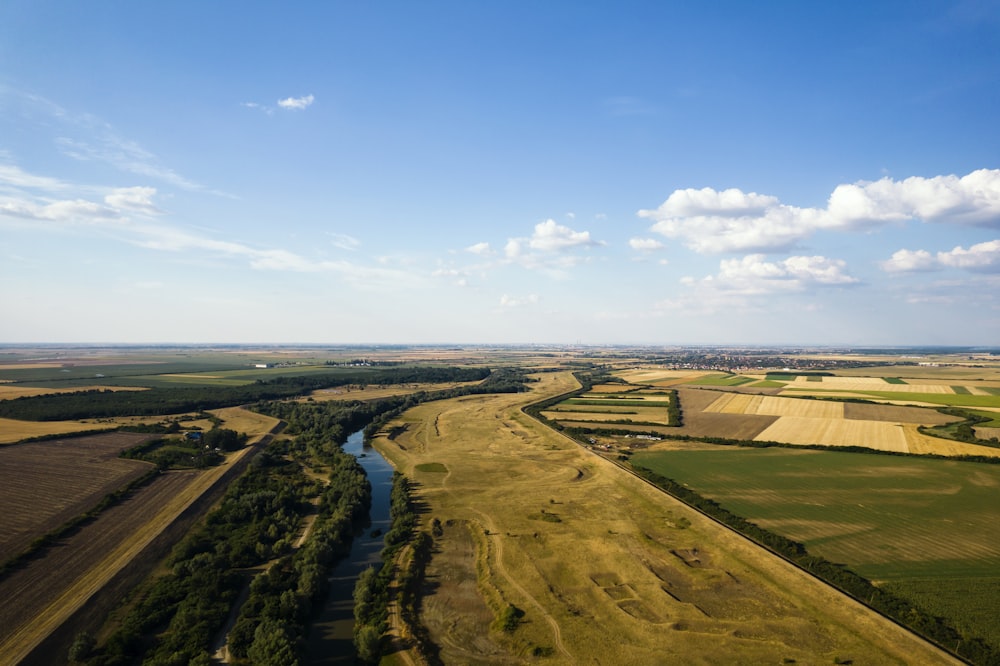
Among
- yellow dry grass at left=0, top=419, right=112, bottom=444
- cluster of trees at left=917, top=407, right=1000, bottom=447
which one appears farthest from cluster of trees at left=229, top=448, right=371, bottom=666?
cluster of trees at left=917, top=407, right=1000, bottom=447

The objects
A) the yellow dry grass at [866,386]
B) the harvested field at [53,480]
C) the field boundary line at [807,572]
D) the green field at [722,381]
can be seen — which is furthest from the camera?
the green field at [722,381]

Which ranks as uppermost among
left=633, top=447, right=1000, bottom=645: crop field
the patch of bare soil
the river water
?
left=633, top=447, right=1000, bottom=645: crop field

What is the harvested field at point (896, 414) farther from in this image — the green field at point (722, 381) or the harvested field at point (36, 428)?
the harvested field at point (36, 428)

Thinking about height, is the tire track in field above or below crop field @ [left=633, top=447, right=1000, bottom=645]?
below

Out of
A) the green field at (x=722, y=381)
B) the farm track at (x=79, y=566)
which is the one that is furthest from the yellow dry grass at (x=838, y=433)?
the farm track at (x=79, y=566)

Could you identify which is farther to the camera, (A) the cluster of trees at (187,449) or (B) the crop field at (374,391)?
(B) the crop field at (374,391)

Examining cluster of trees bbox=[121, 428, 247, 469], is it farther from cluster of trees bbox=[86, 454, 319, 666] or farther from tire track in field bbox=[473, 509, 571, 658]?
tire track in field bbox=[473, 509, 571, 658]

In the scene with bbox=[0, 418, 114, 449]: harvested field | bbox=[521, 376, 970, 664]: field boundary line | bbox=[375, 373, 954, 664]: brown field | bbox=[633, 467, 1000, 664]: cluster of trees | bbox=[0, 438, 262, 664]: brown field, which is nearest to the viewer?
bbox=[633, 467, 1000, 664]: cluster of trees

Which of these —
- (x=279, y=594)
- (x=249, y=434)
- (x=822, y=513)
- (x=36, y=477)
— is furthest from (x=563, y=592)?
(x=249, y=434)

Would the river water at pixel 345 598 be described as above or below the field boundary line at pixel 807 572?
below
